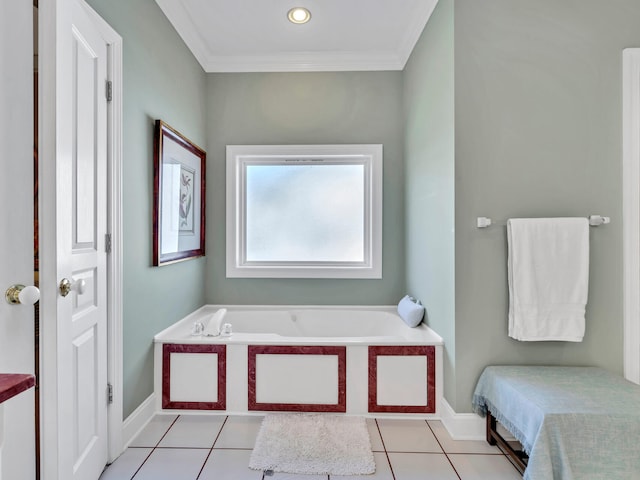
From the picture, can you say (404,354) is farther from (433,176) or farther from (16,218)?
(16,218)

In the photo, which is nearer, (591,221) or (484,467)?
(484,467)

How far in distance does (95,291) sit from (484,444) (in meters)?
2.15

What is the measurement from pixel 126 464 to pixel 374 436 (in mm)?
1298

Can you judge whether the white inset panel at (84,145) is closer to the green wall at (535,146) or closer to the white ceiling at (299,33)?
the white ceiling at (299,33)

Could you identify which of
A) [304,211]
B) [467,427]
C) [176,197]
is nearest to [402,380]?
[467,427]

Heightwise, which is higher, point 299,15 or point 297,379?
point 299,15

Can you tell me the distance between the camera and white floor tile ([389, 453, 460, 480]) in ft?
5.42

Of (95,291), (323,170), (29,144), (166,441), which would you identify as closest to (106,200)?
(95,291)

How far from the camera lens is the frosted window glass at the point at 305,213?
10.1 ft

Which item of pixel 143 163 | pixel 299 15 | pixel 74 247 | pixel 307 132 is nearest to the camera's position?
pixel 74 247

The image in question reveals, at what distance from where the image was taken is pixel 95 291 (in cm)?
162

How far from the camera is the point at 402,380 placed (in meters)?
2.17

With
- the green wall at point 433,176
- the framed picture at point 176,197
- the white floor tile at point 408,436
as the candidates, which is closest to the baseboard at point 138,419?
the framed picture at point 176,197

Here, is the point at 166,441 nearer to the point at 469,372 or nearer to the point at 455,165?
the point at 469,372
